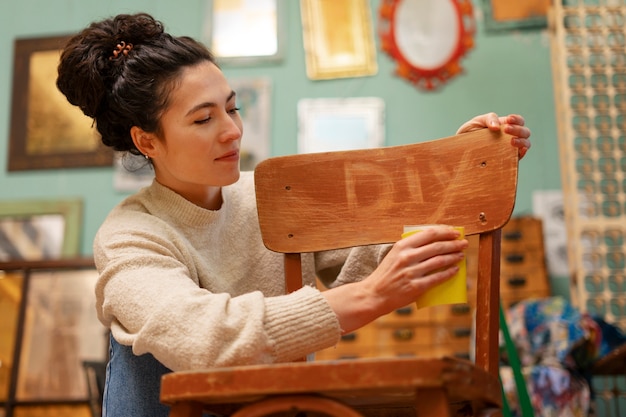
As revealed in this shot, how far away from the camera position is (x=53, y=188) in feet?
12.0

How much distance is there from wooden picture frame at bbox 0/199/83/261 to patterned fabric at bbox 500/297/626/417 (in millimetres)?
2106

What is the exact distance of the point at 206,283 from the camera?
1.31 metres

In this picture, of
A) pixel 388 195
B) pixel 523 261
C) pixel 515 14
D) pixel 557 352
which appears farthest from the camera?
pixel 515 14

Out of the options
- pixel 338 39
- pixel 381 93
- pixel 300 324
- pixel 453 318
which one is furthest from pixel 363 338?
pixel 300 324

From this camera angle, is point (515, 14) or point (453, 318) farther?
point (515, 14)

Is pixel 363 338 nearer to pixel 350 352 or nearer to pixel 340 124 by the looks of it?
pixel 350 352

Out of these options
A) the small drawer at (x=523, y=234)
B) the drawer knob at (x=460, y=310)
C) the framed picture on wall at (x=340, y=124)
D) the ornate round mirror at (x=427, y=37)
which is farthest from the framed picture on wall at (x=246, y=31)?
the drawer knob at (x=460, y=310)

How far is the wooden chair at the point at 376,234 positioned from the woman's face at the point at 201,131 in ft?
0.25

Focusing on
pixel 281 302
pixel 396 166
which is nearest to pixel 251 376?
pixel 281 302

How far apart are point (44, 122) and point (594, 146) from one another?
265cm

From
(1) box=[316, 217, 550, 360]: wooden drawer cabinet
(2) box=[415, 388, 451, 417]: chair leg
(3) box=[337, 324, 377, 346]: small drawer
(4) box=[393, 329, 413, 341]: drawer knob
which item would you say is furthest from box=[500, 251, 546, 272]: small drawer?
(2) box=[415, 388, 451, 417]: chair leg

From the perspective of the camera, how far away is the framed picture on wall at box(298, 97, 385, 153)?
139 inches

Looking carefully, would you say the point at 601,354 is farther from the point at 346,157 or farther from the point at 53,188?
the point at 53,188

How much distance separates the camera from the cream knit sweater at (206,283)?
0.97 metres
